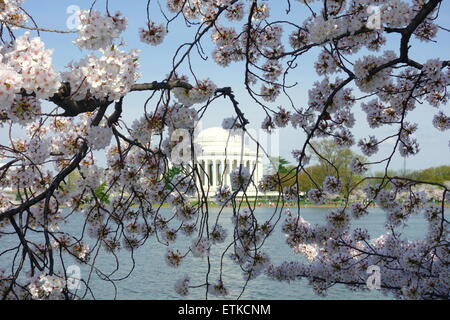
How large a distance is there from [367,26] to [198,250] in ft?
6.38

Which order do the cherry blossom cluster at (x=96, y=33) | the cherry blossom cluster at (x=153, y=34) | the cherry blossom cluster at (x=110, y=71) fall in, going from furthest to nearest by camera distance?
1. the cherry blossom cluster at (x=153, y=34)
2. the cherry blossom cluster at (x=96, y=33)
3. the cherry blossom cluster at (x=110, y=71)

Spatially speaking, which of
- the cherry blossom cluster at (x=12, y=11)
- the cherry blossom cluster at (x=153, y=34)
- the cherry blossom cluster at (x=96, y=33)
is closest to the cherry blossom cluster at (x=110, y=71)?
the cherry blossom cluster at (x=96, y=33)

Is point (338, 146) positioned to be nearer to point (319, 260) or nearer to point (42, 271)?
point (319, 260)

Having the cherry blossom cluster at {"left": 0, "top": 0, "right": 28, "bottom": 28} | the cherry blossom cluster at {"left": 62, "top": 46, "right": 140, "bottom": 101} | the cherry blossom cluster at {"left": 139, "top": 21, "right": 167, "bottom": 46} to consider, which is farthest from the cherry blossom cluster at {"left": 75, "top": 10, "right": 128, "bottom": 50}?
the cherry blossom cluster at {"left": 0, "top": 0, "right": 28, "bottom": 28}

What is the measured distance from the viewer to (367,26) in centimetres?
316

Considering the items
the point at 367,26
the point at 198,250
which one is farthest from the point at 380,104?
the point at 198,250

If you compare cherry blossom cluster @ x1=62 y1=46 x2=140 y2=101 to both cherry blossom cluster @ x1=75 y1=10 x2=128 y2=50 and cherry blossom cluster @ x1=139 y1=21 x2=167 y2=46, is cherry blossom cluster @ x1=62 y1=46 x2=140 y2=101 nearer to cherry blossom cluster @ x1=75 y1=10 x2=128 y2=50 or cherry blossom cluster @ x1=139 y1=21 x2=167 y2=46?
cherry blossom cluster @ x1=75 y1=10 x2=128 y2=50

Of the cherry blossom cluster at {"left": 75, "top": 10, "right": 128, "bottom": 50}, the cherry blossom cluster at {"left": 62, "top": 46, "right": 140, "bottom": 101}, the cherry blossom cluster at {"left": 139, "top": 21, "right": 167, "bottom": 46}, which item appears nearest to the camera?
the cherry blossom cluster at {"left": 62, "top": 46, "right": 140, "bottom": 101}

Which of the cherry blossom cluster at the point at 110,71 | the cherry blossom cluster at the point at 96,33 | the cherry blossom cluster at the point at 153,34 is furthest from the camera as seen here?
the cherry blossom cluster at the point at 153,34

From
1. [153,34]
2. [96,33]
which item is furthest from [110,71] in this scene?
[153,34]

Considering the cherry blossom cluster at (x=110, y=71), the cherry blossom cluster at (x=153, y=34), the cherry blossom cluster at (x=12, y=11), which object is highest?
the cherry blossom cluster at (x=12, y=11)

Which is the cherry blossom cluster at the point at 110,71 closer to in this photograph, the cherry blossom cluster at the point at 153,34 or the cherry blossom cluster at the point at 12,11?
the cherry blossom cluster at the point at 153,34

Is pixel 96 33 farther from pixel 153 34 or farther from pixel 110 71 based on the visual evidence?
pixel 153 34
